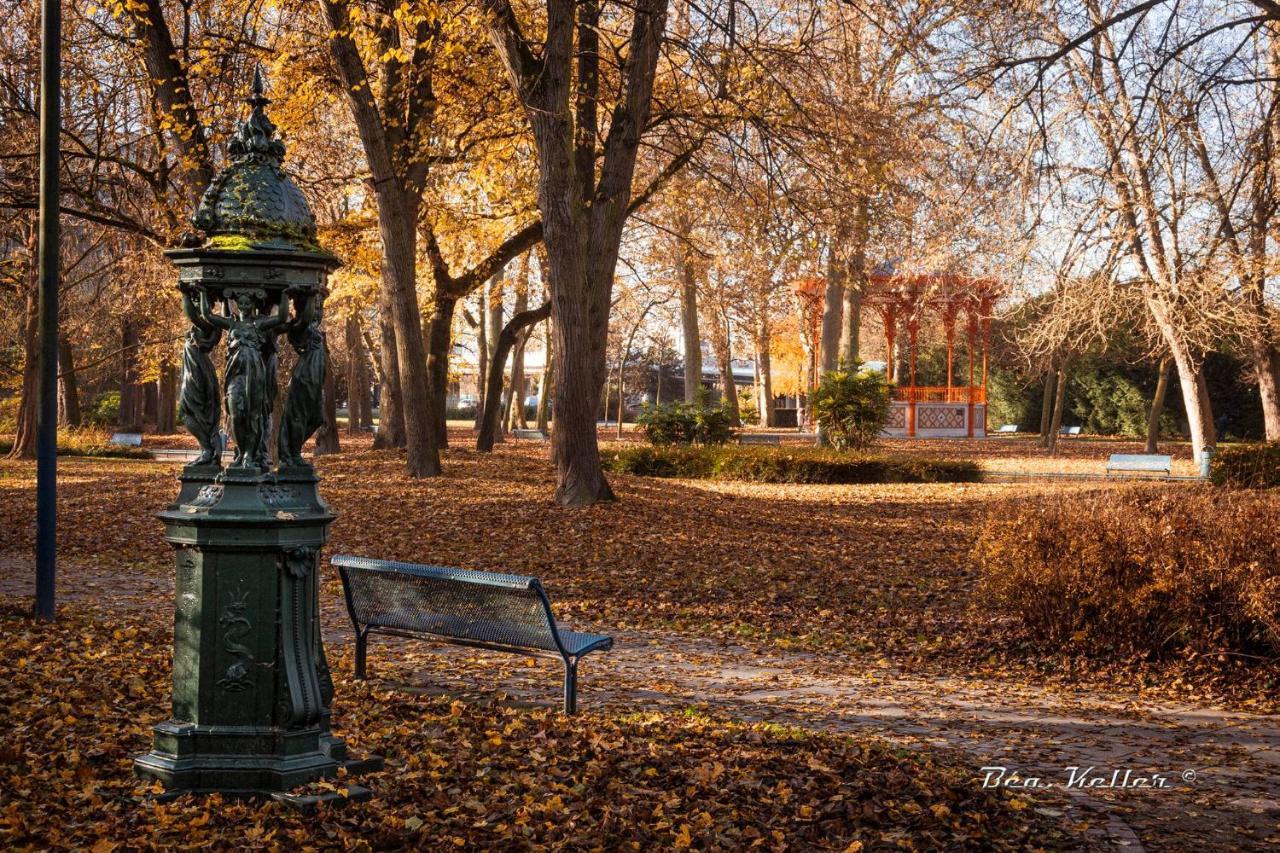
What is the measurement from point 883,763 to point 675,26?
16847 mm

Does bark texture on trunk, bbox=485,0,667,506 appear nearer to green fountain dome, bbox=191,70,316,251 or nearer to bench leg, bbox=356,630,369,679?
bench leg, bbox=356,630,369,679

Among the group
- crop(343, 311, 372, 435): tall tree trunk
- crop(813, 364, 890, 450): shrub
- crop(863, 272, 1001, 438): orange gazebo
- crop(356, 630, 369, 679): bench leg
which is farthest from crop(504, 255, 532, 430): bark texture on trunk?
crop(356, 630, 369, 679): bench leg

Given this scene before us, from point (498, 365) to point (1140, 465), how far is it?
1262cm

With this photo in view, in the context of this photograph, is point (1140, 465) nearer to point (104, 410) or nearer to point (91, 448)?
point (91, 448)

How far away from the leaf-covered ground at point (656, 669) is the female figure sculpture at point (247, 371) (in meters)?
1.29

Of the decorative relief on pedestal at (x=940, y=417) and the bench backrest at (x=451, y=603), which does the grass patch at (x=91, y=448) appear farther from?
the decorative relief on pedestal at (x=940, y=417)

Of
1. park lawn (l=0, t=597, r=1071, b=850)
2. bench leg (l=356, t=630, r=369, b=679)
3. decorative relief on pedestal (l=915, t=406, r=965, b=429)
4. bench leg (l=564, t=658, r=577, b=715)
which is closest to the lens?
park lawn (l=0, t=597, r=1071, b=850)

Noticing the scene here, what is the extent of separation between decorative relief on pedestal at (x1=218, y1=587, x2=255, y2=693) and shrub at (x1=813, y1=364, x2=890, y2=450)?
22.8m

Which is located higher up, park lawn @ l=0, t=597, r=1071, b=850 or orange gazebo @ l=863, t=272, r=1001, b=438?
orange gazebo @ l=863, t=272, r=1001, b=438

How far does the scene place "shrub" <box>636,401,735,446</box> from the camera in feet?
91.6

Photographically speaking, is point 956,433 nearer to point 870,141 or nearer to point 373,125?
point 870,141

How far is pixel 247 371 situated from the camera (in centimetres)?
471

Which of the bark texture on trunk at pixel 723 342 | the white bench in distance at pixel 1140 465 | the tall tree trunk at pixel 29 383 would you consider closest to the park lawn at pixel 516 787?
the white bench in distance at pixel 1140 465

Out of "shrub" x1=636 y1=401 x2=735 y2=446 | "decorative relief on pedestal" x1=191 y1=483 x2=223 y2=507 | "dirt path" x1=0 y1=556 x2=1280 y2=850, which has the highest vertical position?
"shrub" x1=636 y1=401 x2=735 y2=446
